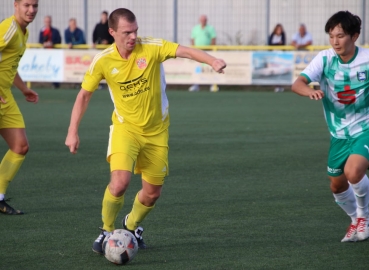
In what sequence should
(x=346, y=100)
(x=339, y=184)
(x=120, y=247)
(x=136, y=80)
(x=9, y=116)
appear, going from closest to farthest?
(x=120, y=247), (x=136, y=80), (x=346, y=100), (x=339, y=184), (x=9, y=116)

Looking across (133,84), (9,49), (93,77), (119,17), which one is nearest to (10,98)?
(9,49)

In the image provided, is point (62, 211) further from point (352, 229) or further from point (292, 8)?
point (292, 8)

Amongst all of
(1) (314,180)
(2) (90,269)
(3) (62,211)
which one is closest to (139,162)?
(2) (90,269)

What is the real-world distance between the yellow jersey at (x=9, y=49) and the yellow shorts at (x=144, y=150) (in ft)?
6.13

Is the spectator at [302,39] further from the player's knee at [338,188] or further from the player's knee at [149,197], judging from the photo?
the player's knee at [149,197]

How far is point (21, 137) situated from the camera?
25.3 ft

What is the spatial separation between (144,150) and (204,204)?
189 centimetres

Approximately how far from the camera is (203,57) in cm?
578

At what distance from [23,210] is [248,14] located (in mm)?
17708

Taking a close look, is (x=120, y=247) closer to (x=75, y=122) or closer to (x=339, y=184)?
(x=75, y=122)

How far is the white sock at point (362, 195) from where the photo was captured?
637cm

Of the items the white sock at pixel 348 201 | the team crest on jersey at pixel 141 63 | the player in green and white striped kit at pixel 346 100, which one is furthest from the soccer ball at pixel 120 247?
the white sock at pixel 348 201

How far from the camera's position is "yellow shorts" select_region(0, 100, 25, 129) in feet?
25.1

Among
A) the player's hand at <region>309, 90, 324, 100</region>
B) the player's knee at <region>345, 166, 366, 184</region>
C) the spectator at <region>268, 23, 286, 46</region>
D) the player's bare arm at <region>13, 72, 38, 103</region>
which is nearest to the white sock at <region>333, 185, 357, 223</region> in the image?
the player's knee at <region>345, 166, 366, 184</region>
